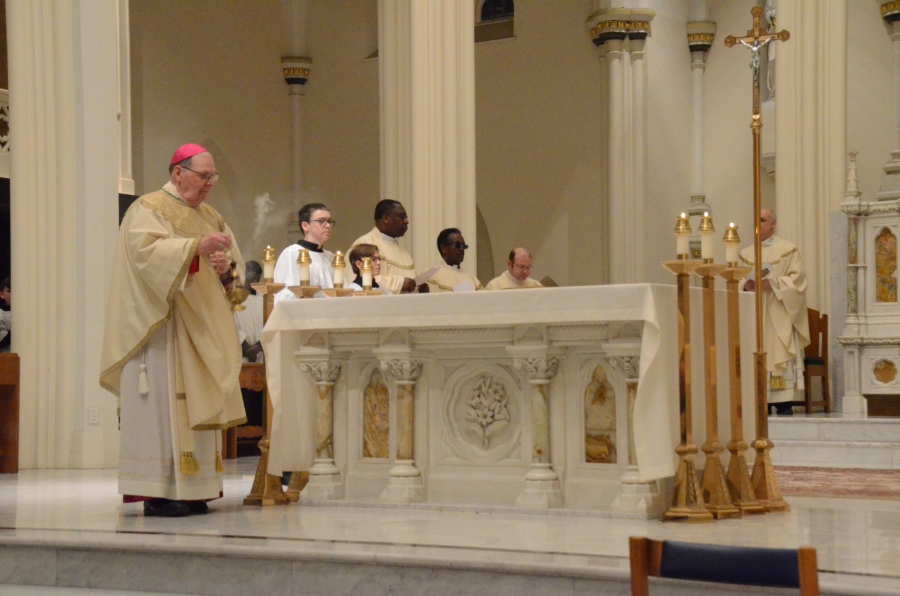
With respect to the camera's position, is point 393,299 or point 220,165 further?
point 220,165

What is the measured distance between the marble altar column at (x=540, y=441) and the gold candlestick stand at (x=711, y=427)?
0.71 meters

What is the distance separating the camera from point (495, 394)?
6230 millimetres

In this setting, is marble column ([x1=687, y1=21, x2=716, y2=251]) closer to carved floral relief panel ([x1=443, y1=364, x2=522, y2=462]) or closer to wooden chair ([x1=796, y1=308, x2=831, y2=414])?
wooden chair ([x1=796, y1=308, x2=831, y2=414])

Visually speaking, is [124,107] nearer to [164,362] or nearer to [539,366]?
[164,362]

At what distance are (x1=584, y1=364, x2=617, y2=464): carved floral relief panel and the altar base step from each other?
14.3ft

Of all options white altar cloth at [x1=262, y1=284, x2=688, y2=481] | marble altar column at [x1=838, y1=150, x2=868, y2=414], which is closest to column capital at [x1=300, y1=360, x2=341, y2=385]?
white altar cloth at [x1=262, y1=284, x2=688, y2=481]

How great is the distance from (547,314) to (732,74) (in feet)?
39.5

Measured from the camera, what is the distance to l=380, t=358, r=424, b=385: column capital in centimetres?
631

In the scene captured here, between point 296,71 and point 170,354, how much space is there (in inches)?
515

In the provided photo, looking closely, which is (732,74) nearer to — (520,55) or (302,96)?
(520,55)

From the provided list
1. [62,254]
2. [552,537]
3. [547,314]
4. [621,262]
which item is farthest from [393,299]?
[621,262]

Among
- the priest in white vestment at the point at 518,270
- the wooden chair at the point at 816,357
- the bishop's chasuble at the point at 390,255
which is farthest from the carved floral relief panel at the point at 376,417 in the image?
the wooden chair at the point at 816,357

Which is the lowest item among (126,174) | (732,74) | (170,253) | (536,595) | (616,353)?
(536,595)

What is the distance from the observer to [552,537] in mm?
5047
